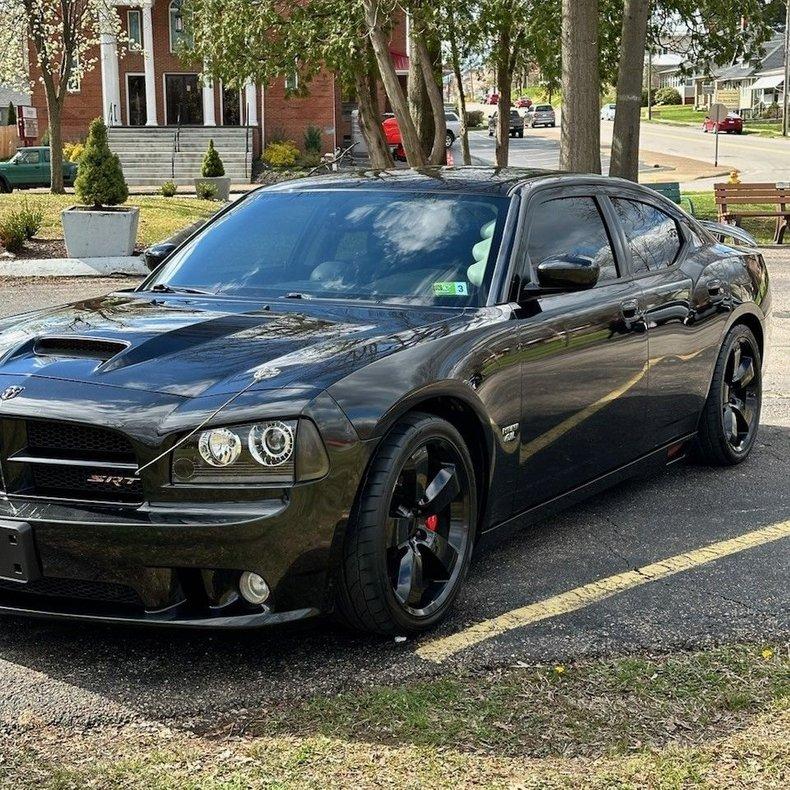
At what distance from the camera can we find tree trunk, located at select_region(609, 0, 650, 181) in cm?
1834

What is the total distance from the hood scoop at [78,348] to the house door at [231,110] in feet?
162

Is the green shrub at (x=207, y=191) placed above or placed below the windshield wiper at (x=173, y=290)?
above

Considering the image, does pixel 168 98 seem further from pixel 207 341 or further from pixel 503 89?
pixel 207 341

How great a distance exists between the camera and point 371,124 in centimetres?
2405

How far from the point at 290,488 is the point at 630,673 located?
4.08ft

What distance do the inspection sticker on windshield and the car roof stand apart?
0.55 meters

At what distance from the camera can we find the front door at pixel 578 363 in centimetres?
507

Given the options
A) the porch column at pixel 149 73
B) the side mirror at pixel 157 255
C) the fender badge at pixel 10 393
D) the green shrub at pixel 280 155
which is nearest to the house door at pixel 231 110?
the porch column at pixel 149 73

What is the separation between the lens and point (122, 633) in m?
4.45

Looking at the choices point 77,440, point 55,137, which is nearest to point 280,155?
point 55,137

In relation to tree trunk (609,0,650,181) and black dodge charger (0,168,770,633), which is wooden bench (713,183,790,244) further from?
black dodge charger (0,168,770,633)

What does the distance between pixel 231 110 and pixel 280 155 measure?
20.7 ft

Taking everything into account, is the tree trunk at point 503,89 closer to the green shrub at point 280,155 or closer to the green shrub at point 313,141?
the green shrub at point 280,155

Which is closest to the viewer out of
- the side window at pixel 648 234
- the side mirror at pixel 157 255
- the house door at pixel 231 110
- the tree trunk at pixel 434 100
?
the side mirror at pixel 157 255
